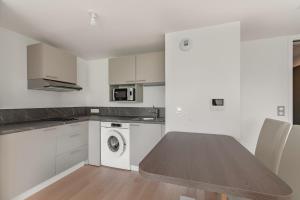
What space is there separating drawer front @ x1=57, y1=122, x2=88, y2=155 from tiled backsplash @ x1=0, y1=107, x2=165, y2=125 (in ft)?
1.92

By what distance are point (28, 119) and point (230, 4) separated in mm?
3157

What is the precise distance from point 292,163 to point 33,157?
277 cm

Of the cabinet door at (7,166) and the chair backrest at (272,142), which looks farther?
the cabinet door at (7,166)

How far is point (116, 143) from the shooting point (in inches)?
108

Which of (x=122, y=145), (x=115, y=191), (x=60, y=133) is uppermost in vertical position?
(x=60, y=133)

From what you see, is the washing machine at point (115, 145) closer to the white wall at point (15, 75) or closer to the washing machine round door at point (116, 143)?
the washing machine round door at point (116, 143)

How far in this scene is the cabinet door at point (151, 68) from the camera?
272 cm

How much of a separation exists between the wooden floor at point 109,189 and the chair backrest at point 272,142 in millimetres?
979

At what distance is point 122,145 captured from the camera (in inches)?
105

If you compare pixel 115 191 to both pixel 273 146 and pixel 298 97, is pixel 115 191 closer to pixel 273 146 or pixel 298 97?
pixel 273 146

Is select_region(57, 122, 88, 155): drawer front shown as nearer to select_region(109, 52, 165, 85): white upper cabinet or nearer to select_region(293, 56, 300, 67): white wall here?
select_region(109, 52, 165, 85): white upper cabinet

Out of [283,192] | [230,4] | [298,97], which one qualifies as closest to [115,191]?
[283,192]

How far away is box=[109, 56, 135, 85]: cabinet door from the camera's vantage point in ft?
9.54

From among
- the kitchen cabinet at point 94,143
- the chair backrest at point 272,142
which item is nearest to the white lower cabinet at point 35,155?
the kitchen cabinet at point 94,143
